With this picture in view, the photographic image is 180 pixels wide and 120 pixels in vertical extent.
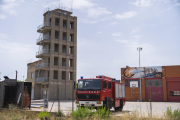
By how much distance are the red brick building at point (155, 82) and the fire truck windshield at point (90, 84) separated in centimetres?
2867

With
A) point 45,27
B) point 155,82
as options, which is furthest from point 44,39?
point 155,82

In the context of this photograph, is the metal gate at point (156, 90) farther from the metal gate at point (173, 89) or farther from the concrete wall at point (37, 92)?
the concrete wall at point (37, 92)

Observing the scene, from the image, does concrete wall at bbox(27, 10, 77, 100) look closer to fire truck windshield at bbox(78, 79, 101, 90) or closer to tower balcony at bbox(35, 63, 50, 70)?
tower balcony at bbox(35, 63, 50, 70)

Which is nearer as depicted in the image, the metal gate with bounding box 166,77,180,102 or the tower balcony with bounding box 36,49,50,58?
the metal gate with bounding box 166,77,180,102

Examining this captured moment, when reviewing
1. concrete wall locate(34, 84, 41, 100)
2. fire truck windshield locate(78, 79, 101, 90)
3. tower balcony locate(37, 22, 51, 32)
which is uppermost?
tower balcony locate(37, 22, 51, 32)

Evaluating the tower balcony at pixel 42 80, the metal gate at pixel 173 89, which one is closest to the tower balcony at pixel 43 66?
the tower balcony at pixel 42 80

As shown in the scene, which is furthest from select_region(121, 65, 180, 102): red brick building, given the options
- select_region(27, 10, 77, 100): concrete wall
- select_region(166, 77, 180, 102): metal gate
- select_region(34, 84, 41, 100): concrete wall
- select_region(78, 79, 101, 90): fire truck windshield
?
select_region(78, 79, 101, 90): fire truck windshield

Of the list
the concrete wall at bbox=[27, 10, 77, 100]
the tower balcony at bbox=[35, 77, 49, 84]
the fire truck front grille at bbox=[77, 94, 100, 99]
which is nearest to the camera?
the fire truck front grille at bbox=[77, 94, 100, 99]

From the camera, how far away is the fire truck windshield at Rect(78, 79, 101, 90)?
1748 centimetres

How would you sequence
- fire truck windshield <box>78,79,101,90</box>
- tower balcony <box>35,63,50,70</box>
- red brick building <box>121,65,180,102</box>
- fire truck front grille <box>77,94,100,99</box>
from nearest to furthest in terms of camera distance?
fire truck front grille <box>77,94,100,99</box> < fire truck windshield <box>78,79,101,90</box> < red brick building <box>121,65,180,102</box> < tower balcony <box>35,63,50,70</box>

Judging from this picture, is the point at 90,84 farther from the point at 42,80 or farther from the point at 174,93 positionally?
the point at 42,80

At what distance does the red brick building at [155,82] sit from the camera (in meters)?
43.8

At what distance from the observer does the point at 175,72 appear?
4384 cm

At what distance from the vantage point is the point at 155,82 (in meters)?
45.4
